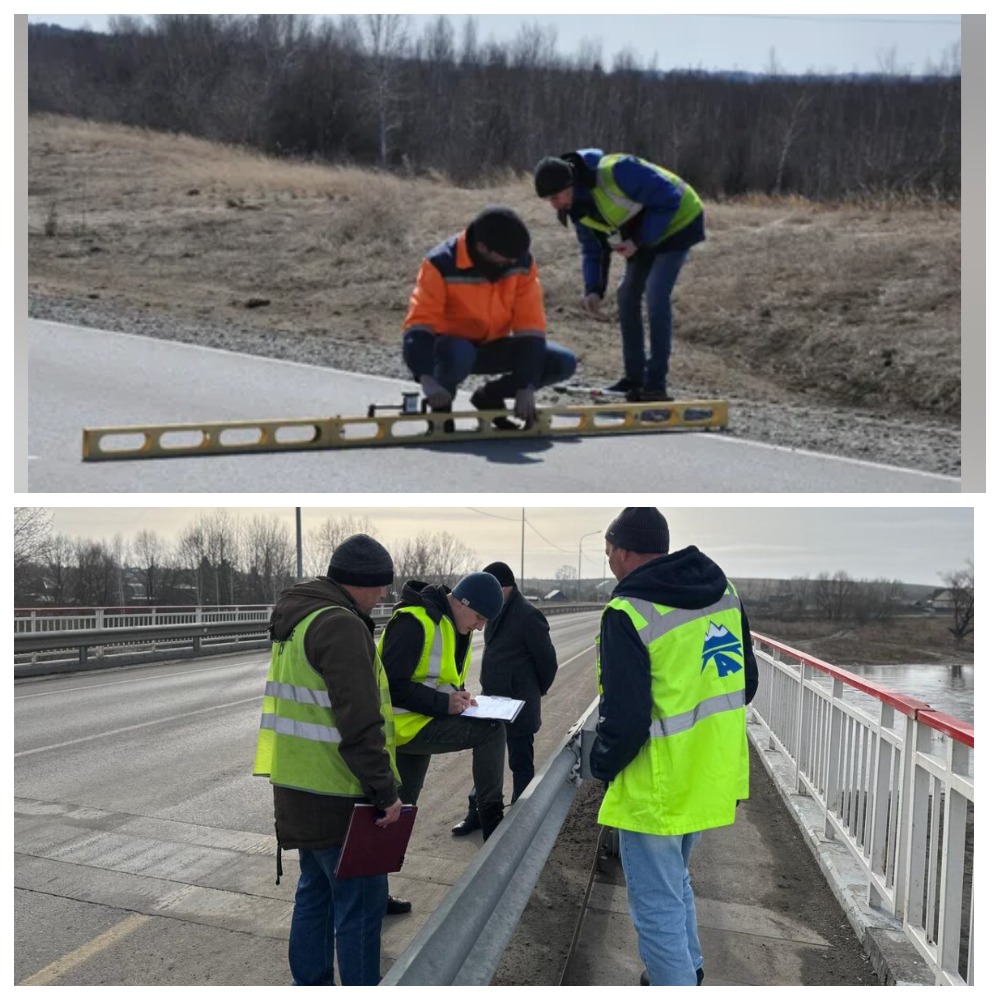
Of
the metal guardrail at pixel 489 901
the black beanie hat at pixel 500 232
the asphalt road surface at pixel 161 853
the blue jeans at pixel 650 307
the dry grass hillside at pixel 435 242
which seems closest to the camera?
the metal guardrail at pixel 489 901

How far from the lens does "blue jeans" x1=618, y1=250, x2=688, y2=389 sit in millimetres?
7234

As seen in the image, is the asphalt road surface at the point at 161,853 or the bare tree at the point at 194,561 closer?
the asphalt road surface at the point at 161,853

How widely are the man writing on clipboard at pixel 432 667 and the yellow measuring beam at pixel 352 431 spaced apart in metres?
2.43

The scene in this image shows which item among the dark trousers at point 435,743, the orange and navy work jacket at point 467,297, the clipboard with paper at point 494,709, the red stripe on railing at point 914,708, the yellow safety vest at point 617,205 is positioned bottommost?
the dark trousers at point 435,743

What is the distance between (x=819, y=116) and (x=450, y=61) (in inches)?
313

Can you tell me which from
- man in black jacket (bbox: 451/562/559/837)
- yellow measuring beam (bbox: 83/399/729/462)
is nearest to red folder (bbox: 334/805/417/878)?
man in black jacket (bbox: 451/562/559/837)

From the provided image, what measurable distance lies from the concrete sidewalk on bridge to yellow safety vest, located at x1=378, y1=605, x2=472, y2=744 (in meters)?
1.10

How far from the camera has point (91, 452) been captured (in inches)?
256

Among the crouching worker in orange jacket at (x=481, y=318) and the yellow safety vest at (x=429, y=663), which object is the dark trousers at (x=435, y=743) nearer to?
the yellow safety vest at (x=429, y=663)

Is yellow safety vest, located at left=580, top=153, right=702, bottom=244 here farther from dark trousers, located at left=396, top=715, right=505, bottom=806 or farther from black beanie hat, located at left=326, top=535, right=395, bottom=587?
black beanie hat, located at left=326, top=535, right=395, bottom=587

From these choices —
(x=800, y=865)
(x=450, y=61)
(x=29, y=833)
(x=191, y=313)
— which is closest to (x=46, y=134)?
(x=450, y=61)

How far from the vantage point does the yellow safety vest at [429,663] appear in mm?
4543

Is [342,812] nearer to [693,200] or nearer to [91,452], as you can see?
[91,452]

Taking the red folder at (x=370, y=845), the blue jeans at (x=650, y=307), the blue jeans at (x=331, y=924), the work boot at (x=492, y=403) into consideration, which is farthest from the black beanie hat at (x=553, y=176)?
the blue jeans at (x=331, y=924)
